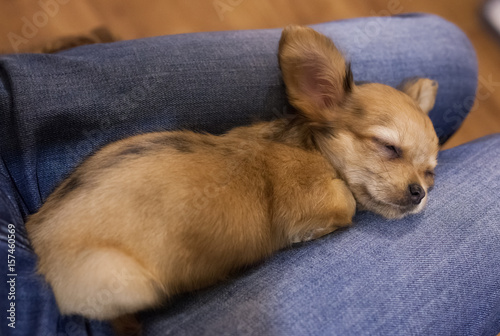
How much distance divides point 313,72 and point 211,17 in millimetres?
1366

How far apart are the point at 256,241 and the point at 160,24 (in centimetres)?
169

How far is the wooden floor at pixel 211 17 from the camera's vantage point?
2113 millimetres

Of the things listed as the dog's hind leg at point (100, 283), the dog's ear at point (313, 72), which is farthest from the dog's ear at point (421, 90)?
the dog's hind leg at point (100, 283)

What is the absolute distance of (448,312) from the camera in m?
1.03

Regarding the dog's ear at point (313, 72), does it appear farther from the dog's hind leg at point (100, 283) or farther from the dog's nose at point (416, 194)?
the dog's hind leg at point (100, 283)

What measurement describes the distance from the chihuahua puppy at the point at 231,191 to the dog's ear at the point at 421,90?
203mm

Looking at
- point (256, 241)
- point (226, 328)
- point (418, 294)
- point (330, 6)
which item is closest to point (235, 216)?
point (256, 241)

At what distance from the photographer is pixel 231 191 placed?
1.07 metres

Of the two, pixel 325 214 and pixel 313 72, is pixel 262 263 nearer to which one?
pixel 325 214

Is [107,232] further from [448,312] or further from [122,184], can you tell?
[448,312]

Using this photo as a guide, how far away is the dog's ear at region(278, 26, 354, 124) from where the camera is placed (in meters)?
1.24
